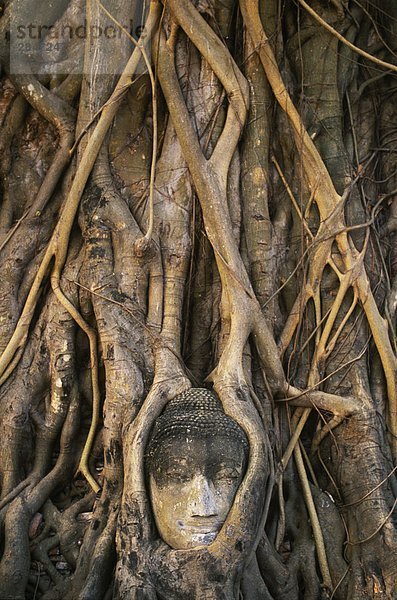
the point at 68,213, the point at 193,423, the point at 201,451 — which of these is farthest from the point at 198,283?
the point at 201,451

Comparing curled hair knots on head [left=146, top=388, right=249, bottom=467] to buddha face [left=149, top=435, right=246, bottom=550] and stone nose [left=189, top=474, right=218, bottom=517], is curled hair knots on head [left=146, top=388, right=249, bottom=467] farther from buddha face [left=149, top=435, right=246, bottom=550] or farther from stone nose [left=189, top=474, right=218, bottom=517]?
stone nose [left=189, top=474, right=218, bottom=517]

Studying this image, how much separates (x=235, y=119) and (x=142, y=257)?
39.0 inches

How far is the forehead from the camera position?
306 cm

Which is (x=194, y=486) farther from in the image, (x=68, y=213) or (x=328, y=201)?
(x=328, y=201)

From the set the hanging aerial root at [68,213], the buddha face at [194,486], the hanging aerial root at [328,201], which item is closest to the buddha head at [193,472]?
the buddha face at [194,486]

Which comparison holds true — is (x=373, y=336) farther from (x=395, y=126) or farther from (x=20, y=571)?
(x=20, y=571)

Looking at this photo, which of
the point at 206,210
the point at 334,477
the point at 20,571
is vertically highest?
the point at 206,210

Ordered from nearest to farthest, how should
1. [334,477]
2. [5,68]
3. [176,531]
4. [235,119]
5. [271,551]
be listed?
1. [176,531]
2. [271,551]
3. [334,477]
4. [235,119]
5. [5,68]

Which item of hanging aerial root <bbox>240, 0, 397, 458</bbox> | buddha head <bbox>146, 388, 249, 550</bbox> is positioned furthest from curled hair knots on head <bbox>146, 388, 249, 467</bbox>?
hanging aerial root <bbox>240, 0, 397, 458</bbox>

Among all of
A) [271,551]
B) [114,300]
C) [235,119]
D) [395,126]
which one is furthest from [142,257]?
[395,126]

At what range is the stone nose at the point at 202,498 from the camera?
2.98 metres

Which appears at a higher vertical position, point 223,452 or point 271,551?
point 223,452

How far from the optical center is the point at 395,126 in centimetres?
451

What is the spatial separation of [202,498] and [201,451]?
0.19 metres
